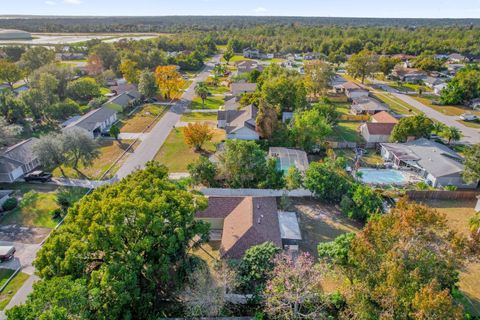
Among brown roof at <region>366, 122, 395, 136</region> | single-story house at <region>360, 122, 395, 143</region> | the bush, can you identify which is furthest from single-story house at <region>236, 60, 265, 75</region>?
the bush

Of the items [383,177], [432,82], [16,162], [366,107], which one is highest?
[432,82]

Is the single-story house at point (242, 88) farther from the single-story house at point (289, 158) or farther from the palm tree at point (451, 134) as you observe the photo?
the palm tree at point (451, 134)

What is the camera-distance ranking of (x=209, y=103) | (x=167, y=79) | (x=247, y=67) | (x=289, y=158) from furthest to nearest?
1. (x=247, y=67)
2. (x=167, y=79)
3. (x=209, y=103)
4. (x=289, y=158)

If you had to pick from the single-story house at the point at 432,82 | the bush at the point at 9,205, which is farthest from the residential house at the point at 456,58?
the bush at the point at 9,205

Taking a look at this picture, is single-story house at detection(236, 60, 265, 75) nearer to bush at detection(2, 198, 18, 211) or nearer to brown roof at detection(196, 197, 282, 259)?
brown roof at detection(196, 197, 282, 259)

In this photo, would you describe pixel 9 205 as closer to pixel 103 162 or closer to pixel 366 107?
pixel 103 162

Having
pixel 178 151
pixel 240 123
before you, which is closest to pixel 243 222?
pixel 178 151
